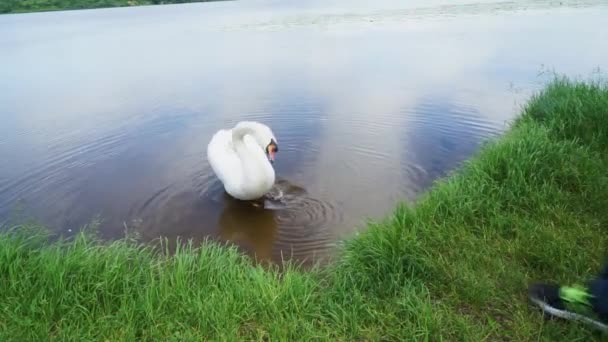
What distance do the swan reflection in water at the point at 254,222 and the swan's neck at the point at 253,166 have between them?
0.38 meters

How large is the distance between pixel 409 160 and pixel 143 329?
5.09m

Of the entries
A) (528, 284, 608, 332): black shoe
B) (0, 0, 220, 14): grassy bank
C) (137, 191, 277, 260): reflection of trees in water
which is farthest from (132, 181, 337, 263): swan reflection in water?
(0, 0, 220, 14): grassy bank

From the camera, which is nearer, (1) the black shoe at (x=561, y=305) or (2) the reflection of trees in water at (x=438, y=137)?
(1) the black shoe at (x=561, y=305)

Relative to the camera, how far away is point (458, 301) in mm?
3424

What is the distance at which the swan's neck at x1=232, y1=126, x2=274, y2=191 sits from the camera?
19.4 feet

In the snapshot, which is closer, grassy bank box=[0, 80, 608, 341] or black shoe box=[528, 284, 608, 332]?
black shoe box=[528, 284, 608, 332]

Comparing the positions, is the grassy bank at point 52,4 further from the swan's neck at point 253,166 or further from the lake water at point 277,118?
the swan's neck at point 253,166

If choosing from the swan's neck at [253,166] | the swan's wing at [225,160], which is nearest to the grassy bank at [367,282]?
the swan's neck at [253,166]

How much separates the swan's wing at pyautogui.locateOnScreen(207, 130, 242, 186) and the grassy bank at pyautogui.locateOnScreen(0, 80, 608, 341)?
6.46ft

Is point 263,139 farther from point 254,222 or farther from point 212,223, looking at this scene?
point 212,223

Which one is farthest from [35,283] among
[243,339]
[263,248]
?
[263,248]

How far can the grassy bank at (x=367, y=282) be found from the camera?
10.5 ft

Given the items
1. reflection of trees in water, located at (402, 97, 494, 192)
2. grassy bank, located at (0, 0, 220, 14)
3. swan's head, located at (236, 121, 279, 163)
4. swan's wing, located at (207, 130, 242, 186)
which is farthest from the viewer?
grassy bank, located at (0, 0, 220, 14)

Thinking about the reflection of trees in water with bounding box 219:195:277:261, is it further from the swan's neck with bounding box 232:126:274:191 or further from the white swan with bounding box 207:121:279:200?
the swan's neck with bounding box 232:126:274:191
